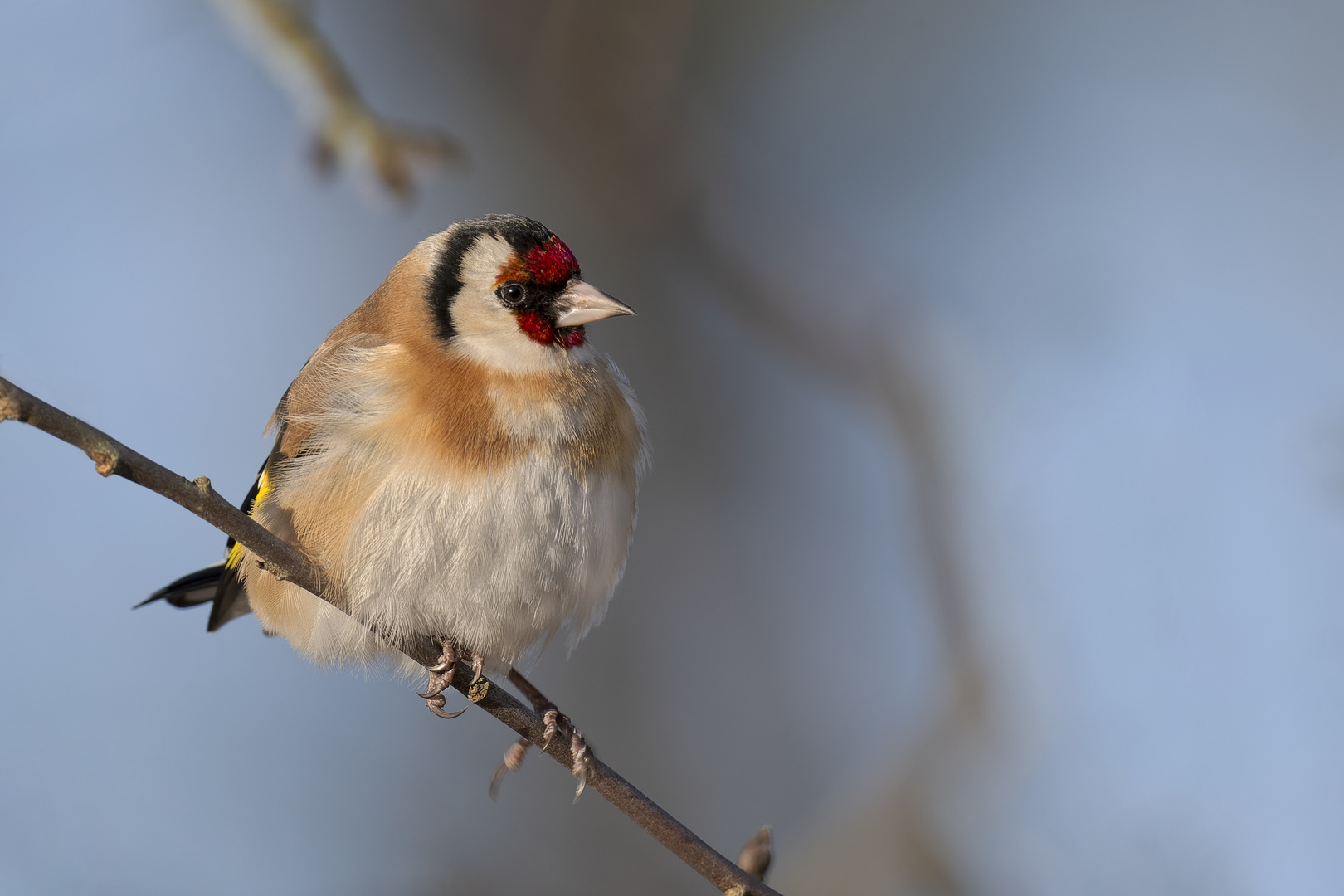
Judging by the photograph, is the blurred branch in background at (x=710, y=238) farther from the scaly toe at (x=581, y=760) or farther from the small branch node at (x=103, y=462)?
the scaly toe at (x=581, y=760)

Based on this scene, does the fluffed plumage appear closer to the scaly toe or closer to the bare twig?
the bare twig

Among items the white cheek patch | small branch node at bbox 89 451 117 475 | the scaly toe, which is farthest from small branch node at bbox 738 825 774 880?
small branch node at bbox 89 451 117 475

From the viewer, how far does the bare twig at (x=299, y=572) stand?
2.02 m

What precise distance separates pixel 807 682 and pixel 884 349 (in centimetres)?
282

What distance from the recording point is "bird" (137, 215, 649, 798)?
10.4ft

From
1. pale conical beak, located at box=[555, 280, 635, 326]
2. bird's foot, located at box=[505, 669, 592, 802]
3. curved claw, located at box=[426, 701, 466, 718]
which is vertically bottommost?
curved claw, located at box=[426, 701, 466, 718]

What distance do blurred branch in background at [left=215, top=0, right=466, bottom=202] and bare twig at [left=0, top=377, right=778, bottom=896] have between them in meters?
1.41

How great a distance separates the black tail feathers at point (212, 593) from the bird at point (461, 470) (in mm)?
174

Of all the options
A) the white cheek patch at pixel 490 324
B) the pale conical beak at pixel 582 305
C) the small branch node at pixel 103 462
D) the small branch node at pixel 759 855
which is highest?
the pale conical beak at pixel 582 305

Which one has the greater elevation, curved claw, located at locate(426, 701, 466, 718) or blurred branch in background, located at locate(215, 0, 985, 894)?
blurred branch in background, located at locate(215, 0, 985, 894)

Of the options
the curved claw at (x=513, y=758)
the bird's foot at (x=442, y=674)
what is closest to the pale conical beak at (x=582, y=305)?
the bird's foot at (x=442, y=674)

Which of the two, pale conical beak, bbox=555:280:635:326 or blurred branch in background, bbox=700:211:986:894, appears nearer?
pale conical beak, bbox=555:280:635:326

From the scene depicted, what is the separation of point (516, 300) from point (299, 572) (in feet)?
4.12

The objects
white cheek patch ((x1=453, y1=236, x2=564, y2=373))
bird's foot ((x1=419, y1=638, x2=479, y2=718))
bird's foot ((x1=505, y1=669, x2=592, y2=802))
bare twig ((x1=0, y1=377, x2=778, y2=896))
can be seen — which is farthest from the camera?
white cheek patch ((x1=453, y1=236, x2=564, y2=373))
